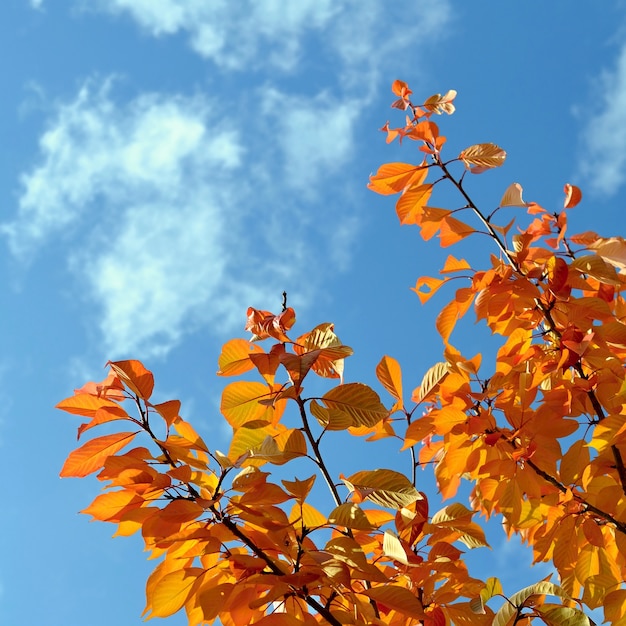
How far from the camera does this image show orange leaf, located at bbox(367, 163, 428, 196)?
183 centimetres


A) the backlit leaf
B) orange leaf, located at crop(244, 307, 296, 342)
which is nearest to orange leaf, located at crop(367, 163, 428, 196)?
orange leaf, located at crop(244, 307, 296, 342)

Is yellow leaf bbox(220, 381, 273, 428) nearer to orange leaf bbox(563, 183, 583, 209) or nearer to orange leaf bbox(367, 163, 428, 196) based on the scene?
orange leaf bbox(367, 163, 428, 196)

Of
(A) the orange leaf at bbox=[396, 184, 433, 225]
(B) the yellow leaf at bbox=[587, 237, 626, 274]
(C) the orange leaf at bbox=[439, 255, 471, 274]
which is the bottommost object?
(B) the yellow leaf at bbox=[587, 237, 626, 274]

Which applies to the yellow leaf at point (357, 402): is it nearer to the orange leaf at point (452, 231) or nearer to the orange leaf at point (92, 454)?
the orange leaf at point (92, 454)

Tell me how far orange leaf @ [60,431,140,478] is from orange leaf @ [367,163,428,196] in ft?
3.13

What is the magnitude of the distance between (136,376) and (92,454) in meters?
0.16

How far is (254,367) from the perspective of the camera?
1.33m

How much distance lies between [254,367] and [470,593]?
632 millimetres

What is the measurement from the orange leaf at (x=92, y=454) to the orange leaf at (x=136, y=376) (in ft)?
0.26

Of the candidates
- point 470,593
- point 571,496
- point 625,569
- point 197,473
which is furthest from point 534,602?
point 197,473

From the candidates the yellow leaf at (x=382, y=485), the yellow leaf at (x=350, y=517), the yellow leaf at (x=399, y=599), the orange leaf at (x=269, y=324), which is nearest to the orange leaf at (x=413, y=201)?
the orange leaf at (x=269, y=324)

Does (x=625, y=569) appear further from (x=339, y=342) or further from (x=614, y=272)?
(x=339, y=342)

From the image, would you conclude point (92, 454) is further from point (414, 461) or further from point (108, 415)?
point (414, 461)

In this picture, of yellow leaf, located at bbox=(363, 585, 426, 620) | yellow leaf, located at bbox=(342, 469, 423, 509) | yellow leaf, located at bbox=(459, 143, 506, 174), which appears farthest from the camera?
yellow leaf, located at bbox=(459, 143, 506, 174)
